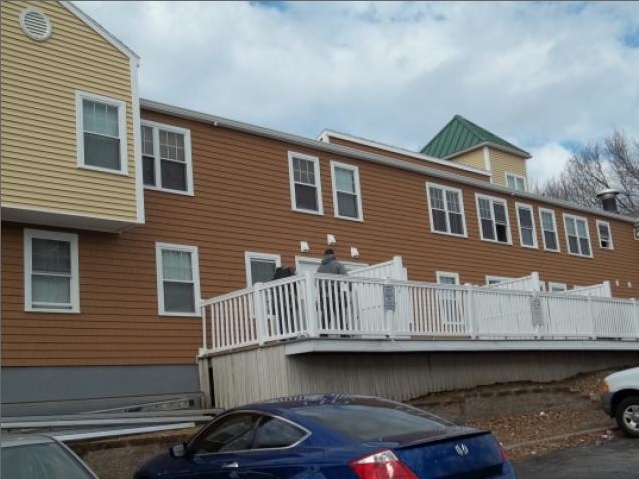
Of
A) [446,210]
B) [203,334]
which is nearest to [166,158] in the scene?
[203,334]

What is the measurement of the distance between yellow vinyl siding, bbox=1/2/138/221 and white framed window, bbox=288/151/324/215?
14.9 ft

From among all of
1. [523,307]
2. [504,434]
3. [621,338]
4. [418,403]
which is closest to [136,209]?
[418,403]

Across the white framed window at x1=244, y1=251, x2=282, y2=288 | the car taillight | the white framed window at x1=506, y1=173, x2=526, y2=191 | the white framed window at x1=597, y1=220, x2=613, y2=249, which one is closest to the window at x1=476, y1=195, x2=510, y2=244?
the white framed window at x1=597, y1=220, x2=613, y2=249

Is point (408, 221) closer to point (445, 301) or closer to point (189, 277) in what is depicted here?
point (445, 301)

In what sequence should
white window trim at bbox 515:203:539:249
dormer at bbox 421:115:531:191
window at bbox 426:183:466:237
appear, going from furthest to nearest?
dormer at bbox 421:115:531:191 → white window trim at bbox 515:203:539:249 → window at bbox 426:183:466:237

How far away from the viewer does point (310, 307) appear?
11742 mm

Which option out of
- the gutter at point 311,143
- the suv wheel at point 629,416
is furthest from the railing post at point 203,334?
the suv wheel at point 629,416

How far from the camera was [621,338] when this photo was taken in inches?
754

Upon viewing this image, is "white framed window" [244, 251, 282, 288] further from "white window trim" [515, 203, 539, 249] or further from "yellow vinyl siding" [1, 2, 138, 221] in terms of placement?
"white window trim" [515, 203, 539, 249]

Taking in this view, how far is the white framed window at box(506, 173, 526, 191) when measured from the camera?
29609 mm

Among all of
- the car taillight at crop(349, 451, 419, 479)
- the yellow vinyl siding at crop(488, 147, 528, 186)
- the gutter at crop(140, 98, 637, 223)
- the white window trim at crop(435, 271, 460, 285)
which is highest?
the yellow vinyl siding at crop(488, 147, 528, 186)

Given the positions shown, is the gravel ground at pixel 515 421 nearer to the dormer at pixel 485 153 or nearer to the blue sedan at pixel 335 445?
the blue sedan at pixel 335 445

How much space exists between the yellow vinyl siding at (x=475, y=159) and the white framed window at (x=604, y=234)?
4851 millimetres

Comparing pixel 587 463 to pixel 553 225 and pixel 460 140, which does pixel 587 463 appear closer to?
pixel 553 225
